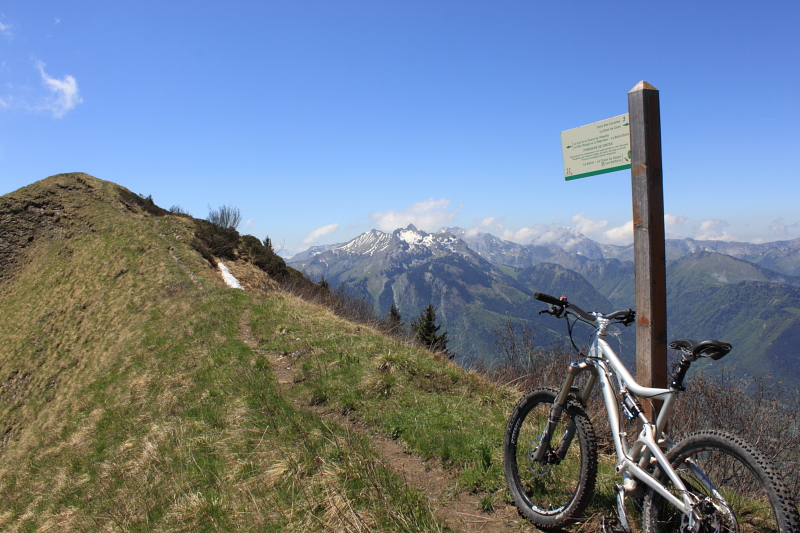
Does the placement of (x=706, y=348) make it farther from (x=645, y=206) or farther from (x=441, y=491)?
(x=441, y=491)

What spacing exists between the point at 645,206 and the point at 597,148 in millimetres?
690

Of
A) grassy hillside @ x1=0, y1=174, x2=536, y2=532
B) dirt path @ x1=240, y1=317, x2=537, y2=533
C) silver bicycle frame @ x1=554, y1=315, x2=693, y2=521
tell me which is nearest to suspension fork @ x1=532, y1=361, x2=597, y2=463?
silver bicycle frame @ x1=554, y1=315, x2=693, y2=521

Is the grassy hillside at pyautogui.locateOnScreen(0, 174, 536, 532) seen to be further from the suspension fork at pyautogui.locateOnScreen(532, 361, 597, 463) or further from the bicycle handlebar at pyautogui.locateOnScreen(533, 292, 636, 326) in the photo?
the bicycle handlebar at pyautogui.locateOnScreen(533, 292, 636, 326)

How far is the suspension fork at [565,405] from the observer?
3.58 m

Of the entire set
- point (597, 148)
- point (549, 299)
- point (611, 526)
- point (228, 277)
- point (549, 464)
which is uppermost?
point (597, 148)

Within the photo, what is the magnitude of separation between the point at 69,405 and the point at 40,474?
502 centimetres

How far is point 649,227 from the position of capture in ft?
12.7

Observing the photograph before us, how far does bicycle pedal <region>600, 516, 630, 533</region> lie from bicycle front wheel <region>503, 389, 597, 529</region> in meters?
0.17

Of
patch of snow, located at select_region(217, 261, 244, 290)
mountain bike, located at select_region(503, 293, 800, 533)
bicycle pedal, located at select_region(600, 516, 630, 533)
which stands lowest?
bicycle pedal, located at select_region(600, 516, 630, 533)

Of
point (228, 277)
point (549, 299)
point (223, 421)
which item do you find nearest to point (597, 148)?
point (549, 299)

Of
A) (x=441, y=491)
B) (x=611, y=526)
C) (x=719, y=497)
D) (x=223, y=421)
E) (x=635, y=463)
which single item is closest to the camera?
(x=719, y=497)

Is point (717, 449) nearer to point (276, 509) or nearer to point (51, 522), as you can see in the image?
point (276, 509)

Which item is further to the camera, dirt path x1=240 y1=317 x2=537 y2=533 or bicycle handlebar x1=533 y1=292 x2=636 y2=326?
dirt path x1=240 y1=317 x2=537 y2=533

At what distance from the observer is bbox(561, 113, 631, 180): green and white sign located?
3.97 metres
